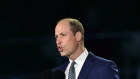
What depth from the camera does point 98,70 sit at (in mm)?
1883

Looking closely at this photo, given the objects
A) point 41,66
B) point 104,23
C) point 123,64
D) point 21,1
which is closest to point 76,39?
point 123,64

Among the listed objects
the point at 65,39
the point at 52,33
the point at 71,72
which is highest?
the point at 65,39

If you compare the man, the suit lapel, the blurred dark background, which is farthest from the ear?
the blurred dark background

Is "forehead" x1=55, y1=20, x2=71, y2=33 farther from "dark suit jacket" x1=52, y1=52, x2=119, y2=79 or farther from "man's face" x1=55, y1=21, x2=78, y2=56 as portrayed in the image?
"dark suit jacket" x1=52, y1=52, x2=119, y2=79

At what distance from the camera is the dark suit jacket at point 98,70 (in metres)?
1.85

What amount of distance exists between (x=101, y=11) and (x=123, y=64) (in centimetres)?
149

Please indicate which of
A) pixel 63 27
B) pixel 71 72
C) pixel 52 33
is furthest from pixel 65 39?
pixel 52 33

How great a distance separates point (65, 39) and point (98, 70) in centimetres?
29

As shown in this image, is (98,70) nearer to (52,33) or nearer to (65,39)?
(65,39)

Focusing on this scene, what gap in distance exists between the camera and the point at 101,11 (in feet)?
17.9

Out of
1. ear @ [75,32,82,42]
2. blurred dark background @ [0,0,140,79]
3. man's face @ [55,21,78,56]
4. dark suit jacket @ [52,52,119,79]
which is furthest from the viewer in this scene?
blurred dark background @ [0,0,140,79]

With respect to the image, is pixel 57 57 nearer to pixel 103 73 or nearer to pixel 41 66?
pixel 41 66

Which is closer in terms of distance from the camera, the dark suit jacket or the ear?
the dark suit jacket

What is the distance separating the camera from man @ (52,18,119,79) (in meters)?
1.87
